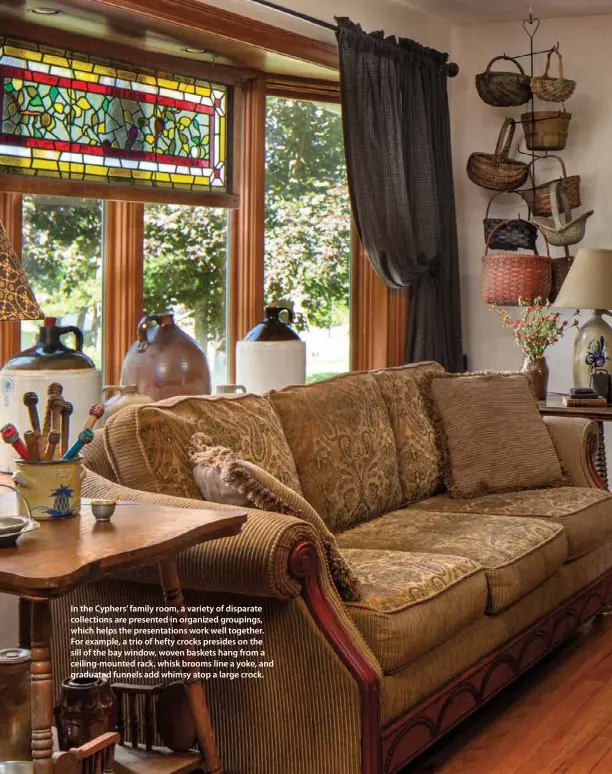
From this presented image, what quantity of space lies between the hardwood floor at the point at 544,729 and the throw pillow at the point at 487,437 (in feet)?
2.28

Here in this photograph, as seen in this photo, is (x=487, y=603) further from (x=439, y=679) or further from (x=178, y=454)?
(x=178, y=454)

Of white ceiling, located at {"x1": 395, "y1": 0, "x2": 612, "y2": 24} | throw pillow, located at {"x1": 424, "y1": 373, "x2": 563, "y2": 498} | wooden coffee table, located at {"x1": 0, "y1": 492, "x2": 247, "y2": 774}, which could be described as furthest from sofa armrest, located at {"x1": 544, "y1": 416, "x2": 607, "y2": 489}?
white ceiling, located at {"x1": 395, "y1": 0, "x2": 612, "y2": 24}

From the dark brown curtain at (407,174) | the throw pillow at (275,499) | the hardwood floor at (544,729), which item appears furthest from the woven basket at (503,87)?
the throw pillow at (275,499)

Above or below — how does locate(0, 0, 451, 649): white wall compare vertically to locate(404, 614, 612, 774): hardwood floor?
above

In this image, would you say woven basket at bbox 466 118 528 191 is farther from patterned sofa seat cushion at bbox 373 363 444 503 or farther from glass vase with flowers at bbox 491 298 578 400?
patterned sofa seat cushion at bbox 373 363 444 503

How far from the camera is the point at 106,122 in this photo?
4051 mm

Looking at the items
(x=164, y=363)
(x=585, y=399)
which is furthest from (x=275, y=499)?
(x=585, y=399)

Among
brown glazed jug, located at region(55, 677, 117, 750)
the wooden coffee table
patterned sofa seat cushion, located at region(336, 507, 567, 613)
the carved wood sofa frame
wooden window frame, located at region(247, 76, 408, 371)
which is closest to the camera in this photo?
Result: the wooden coffee table

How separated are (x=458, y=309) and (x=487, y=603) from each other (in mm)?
2936

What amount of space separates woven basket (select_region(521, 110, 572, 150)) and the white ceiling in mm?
518

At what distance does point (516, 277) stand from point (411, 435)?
1.74 meters

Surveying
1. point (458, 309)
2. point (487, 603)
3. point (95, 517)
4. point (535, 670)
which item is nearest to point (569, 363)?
point (458, 309)

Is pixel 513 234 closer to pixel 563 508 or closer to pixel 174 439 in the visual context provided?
pixel 563 508

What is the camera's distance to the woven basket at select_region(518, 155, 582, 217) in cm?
557
